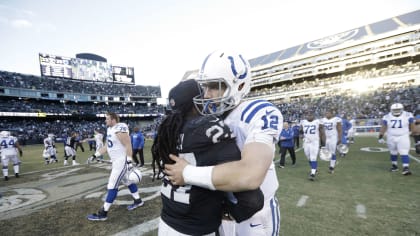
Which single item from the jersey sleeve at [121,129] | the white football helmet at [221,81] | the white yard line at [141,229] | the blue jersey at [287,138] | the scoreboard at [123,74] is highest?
the scoreboard at [123,74]

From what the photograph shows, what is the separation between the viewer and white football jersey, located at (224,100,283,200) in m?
1.28

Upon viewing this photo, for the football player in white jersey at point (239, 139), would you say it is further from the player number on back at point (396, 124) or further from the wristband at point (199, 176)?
the player number on back at point (396, 124)

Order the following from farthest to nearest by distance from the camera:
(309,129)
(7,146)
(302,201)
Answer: (7,146)
(309,129)
(302,201)

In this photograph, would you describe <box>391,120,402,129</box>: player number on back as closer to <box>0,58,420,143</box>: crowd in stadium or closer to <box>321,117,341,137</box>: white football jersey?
<box>321,117,341,137</box>: white football jersey

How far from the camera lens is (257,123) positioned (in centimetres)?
134

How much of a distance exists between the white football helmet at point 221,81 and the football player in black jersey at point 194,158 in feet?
0.33

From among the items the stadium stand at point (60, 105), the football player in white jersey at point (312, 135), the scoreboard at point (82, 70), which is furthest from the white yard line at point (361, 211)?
the scoreboard at point (82, 70)

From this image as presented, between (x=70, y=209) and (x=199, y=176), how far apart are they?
5.16 metres

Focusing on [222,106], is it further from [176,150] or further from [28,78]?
[28,78]

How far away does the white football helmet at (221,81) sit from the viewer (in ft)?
5.09

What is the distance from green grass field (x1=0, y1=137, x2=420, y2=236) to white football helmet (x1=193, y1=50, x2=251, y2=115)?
109 inches

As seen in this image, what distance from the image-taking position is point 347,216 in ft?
12.4

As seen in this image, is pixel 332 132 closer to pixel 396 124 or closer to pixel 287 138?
pixel 287 138

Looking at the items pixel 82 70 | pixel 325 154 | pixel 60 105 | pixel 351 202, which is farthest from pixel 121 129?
pixel 60 105
